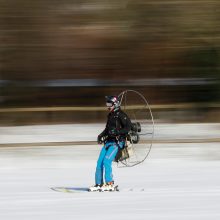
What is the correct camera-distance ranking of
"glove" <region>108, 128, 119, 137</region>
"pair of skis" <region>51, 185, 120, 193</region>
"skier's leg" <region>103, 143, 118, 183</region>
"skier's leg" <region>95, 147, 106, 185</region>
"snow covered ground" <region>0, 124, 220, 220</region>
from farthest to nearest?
"pair of skis" <region>51, 185, 120, 193</region> < "skier's leg" <region>95, 147, 106, 185</region> < "skier's leg" <region>103, 143, 118, 183</region> < "glove" <region>108, 128, 119, 137</region> < "snow covered ground" <region>0, 124, 220, 220</region>

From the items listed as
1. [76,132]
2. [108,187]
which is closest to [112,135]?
[108,187]

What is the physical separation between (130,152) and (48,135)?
6735mm

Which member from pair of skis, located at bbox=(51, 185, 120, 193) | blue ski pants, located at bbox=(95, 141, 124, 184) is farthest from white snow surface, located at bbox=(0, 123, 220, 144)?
blue ski pants, located at bbox=(95, 141, 124, 184)

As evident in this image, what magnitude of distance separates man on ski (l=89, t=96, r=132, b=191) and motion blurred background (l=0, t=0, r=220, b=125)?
11.4 meters

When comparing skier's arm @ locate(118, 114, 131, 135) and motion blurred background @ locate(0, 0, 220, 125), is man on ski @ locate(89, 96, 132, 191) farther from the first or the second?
motion blurred background @ locate(0, 0, 220, 125)

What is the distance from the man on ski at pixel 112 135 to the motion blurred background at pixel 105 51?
37.3 feet

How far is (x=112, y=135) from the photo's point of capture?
923cm

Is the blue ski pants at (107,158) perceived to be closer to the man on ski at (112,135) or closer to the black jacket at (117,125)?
the man on ski at (112,135)

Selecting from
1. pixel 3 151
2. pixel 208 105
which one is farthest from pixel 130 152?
pixel 208 105

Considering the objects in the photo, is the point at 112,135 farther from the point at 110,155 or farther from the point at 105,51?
the point at 105,51

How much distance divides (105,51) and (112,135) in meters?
12.4

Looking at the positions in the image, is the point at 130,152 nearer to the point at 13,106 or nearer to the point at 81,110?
the point at 81,110

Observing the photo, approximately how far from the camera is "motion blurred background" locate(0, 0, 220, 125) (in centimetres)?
2088

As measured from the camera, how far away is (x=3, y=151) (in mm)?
14039
